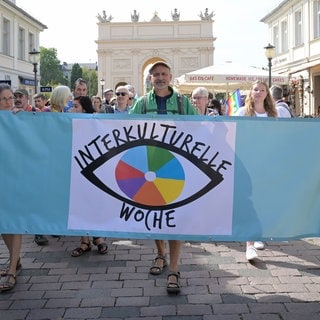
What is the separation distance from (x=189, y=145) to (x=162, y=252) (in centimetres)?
138

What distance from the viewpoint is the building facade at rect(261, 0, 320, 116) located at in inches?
1179

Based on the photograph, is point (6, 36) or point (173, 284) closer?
point (173, 284)

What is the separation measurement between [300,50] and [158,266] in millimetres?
31248

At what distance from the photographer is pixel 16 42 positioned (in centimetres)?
3769

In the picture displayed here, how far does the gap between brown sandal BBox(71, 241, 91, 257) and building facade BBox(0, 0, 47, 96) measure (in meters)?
29.6

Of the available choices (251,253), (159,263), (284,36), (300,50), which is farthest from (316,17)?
(159,263)

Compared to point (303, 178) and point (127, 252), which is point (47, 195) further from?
point (303, 178)

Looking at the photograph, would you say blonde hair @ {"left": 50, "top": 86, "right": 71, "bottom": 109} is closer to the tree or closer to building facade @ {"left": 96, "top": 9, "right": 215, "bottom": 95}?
building facade @ {"left": 96, "top": 9, "right": 215, "bottom": 95}

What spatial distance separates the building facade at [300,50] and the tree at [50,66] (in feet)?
298

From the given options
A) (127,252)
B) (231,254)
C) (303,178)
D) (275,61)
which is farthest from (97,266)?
Answer: (275,61)

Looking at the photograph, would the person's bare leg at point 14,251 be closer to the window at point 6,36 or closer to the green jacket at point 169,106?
the green jacket at point 169,106

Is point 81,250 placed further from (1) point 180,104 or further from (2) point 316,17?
(2) point 316,17

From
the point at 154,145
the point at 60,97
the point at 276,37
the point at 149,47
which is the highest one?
the point at 149,47

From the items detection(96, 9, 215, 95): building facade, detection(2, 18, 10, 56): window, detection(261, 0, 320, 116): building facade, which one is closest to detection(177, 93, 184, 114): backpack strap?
detection(261, 0, 320, 116): building facade
